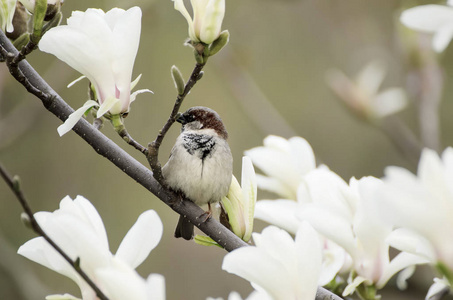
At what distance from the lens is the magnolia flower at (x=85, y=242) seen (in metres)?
0.64

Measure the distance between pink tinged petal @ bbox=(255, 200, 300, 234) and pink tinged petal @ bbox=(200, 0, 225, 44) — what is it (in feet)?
1.00

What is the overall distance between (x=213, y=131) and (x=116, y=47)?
0.55m

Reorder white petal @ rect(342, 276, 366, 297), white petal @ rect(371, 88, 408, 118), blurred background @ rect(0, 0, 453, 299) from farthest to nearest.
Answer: blurred background @ rect(0, 0, 453, 299) < white petal @ rect(371, 88, 408, 118) < white petal @ rect(342, 276, 366, 297)

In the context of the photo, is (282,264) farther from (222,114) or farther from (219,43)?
(222,114)

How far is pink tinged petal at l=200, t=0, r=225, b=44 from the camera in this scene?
29.3 inches

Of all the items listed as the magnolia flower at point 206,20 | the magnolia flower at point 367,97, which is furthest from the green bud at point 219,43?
the magnolia flower at point 367,97

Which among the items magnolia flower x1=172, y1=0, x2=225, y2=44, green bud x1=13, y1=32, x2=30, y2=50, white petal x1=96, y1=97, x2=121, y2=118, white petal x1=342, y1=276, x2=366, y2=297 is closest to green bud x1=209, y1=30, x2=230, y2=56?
magnolia flower x1=172, y1=0, x2=225, y2=44

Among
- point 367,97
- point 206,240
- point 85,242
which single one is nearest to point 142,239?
point 85,242

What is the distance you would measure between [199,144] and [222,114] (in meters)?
2.60

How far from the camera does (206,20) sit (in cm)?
75

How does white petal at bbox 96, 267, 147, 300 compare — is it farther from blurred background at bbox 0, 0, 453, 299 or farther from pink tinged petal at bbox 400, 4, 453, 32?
blurred background at bbox 0, 0, 453, 299

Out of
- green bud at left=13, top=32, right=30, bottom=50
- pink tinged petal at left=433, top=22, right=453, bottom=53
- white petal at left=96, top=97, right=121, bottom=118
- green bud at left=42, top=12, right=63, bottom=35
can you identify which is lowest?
white petal at left=96, top=97, right=121, bottom=118

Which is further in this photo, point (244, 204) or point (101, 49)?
point (244, 204)

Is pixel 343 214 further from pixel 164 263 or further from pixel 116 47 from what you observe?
pixel 164 263
